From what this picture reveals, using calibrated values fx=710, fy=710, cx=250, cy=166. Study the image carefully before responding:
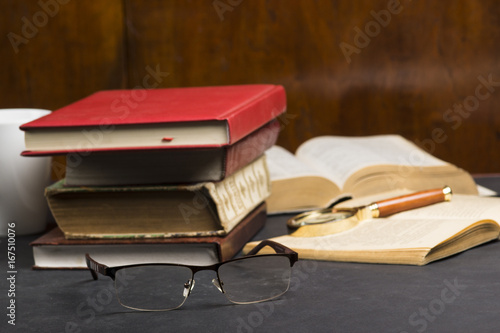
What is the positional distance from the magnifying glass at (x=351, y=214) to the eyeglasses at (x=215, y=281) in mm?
127

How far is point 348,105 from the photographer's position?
196 cm

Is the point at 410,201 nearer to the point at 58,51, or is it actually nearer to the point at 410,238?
the point at 410,238

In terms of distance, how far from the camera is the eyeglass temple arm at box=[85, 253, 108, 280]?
2.72ft

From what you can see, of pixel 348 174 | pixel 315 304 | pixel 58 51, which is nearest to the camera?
pixel 315 304

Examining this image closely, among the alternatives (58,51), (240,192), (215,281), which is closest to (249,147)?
(240,192)

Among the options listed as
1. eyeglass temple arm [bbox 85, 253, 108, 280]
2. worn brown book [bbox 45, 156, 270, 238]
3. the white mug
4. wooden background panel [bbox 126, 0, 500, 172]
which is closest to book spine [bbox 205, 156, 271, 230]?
worn brown book [bbox 45, 156, 270, 238]

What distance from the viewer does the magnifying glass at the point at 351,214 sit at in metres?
1.00

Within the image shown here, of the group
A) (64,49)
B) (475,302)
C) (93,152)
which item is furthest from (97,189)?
(64,49)

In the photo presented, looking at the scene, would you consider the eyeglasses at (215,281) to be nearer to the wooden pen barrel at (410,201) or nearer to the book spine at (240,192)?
the book spine at (240,192)

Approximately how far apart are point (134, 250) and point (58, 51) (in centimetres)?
114

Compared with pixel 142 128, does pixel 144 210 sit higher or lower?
lower

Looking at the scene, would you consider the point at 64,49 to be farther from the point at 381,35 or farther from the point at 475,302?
the point at 475,302

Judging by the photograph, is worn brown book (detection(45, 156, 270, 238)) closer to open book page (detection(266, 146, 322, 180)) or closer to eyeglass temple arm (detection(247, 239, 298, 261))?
eyeglass temple arm (detection(247, 239, 298, 261))

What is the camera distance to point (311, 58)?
194 centimetres
